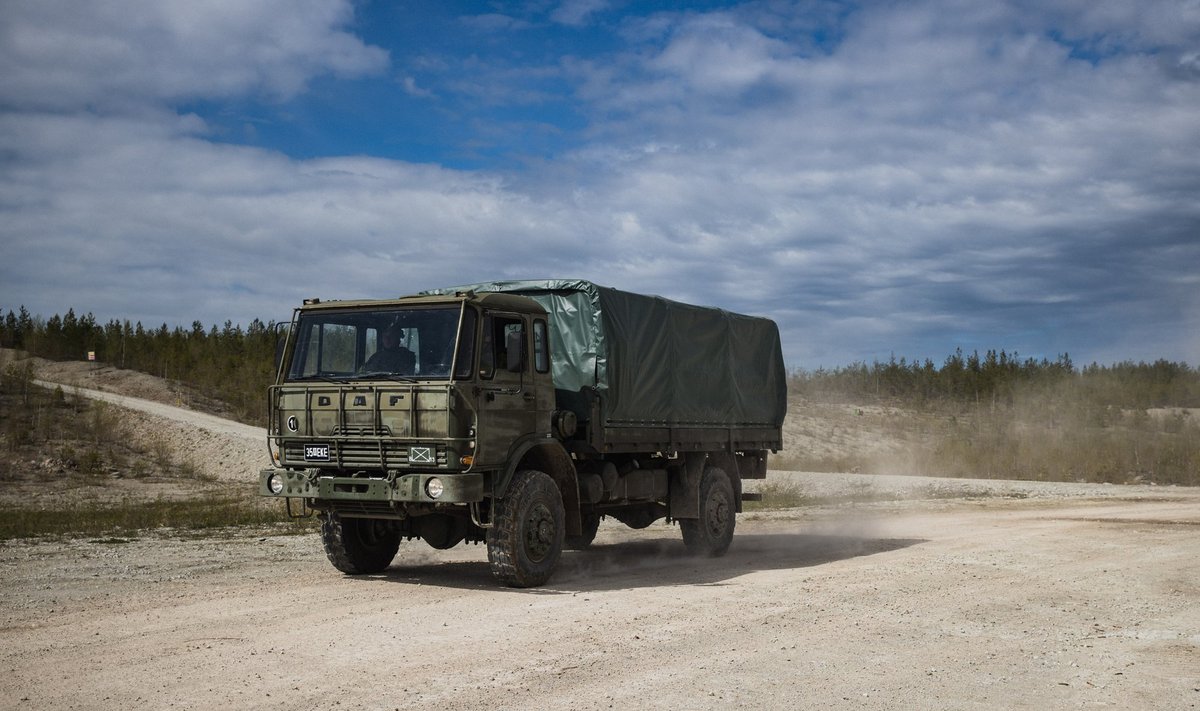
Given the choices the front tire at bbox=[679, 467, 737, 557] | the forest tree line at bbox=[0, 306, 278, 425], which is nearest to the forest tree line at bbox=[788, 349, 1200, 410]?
the forest tree line at bbox=[0, 306, 278, 425]

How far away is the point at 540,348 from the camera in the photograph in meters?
12.4

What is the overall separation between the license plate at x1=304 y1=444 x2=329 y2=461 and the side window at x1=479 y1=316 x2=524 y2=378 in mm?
1887

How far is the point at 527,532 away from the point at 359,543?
94.9 inches

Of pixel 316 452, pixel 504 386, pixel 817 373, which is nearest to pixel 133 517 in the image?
pixel 316 452

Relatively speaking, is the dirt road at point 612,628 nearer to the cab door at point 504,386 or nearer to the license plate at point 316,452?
the license plate at point 316,452

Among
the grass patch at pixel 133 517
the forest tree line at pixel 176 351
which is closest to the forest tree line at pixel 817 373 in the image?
the forest tree line at pixel 176 351

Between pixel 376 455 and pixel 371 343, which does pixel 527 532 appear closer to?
pixel 376 455

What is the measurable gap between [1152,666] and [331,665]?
6175mm

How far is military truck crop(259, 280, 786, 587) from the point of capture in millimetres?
11133

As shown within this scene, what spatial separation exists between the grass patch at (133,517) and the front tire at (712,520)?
8442 millimetres

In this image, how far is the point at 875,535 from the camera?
1959 cm

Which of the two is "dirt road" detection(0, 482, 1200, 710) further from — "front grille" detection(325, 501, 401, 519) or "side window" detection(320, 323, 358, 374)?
"side window" detection(320, 323, 358, 374)

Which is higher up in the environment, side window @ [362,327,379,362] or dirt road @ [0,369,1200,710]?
side window @ [362,327,379,362]

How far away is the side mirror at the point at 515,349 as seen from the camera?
11766 mm
